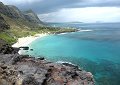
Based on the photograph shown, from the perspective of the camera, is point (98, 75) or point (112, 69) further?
point (112, 69)

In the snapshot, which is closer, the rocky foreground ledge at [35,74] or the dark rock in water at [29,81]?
the dark rock in water at [29,81]

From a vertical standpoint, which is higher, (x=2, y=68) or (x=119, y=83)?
(x=2, y=68)

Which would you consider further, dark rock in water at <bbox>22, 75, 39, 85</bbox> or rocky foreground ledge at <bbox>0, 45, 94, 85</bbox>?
rocky foreground ledge at <bbox>0, 45, 94, 85</bbox>

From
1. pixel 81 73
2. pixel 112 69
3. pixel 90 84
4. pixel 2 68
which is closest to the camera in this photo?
pixel 2 68

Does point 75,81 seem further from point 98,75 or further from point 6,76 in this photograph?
point 98,75

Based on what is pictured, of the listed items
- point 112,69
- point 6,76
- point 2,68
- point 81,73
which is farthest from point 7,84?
point 112,69

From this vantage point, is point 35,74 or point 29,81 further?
point 35,74

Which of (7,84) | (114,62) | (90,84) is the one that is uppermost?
(7,84)

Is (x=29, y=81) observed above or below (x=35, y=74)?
above
